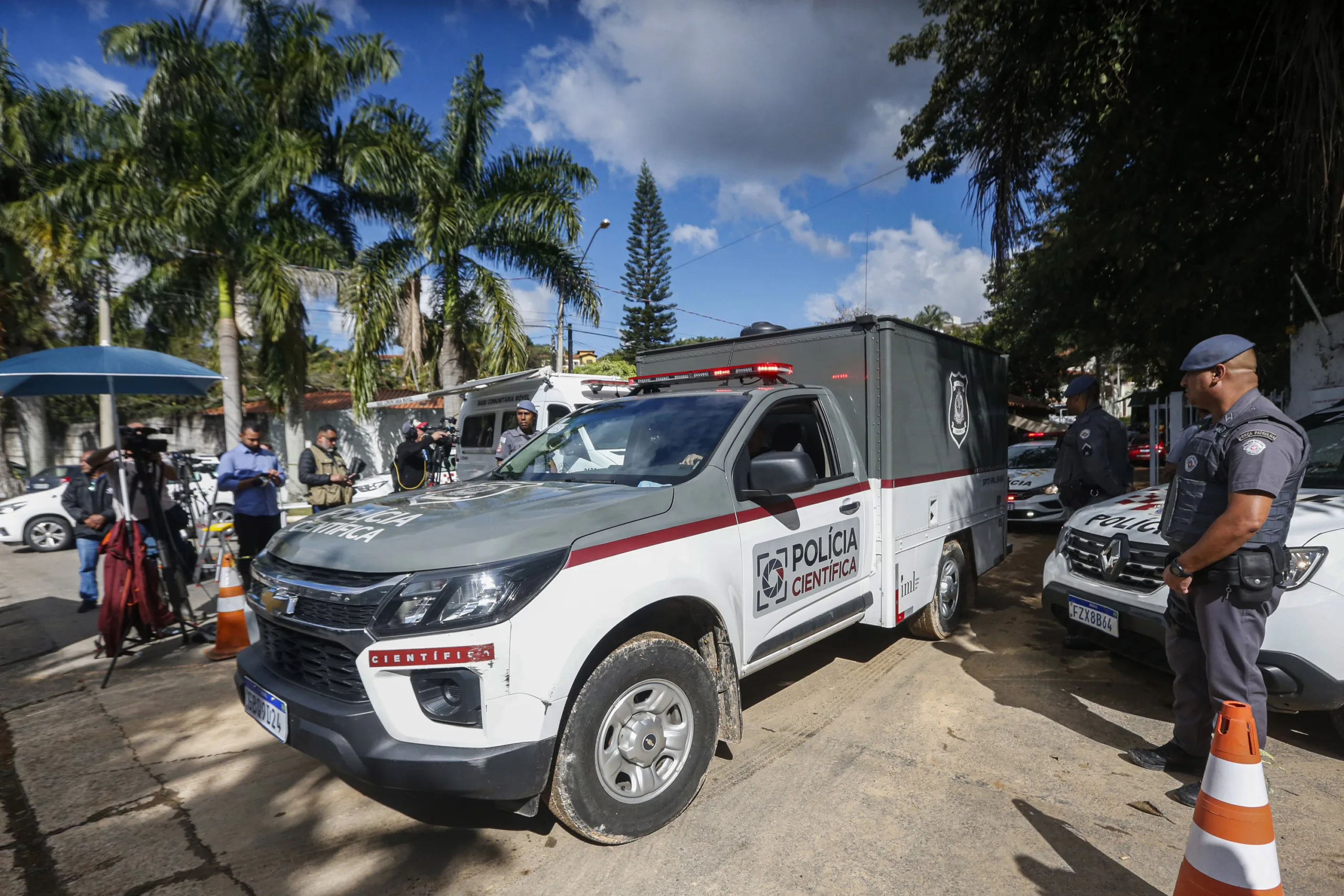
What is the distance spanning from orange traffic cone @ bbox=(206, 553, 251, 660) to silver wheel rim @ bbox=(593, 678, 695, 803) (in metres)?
3.93

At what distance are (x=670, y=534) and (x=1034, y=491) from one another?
9.42 m

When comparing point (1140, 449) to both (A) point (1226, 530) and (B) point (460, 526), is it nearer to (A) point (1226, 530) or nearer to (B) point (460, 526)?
(A) point (1226, 530)

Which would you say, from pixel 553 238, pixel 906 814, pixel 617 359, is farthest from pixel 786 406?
pixel 617 359

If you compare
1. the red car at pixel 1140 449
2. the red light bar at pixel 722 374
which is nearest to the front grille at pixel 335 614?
the red light bar at pixel 722 374

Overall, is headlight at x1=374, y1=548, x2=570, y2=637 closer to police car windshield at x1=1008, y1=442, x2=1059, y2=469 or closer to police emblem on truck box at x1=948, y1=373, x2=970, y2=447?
police emblem on truck box at x1=948, y1=373, x2=970, y2=447

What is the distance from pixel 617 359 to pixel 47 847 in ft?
116

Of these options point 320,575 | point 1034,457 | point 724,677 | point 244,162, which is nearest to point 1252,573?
point 724,677

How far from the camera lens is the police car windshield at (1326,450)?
161 inches

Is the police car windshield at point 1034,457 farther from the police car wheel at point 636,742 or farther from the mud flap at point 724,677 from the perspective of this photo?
the police car wheel at point 636,742

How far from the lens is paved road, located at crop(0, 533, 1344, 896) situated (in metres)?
2.59

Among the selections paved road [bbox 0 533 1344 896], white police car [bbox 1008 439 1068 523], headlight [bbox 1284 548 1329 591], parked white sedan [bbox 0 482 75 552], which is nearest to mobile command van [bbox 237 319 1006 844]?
paved road [bbox 0 533 1344 896]

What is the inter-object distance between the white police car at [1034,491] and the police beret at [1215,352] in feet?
23.0

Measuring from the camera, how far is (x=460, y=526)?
102 inches

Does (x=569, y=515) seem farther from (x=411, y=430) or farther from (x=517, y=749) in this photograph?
(x=411, y=430)
